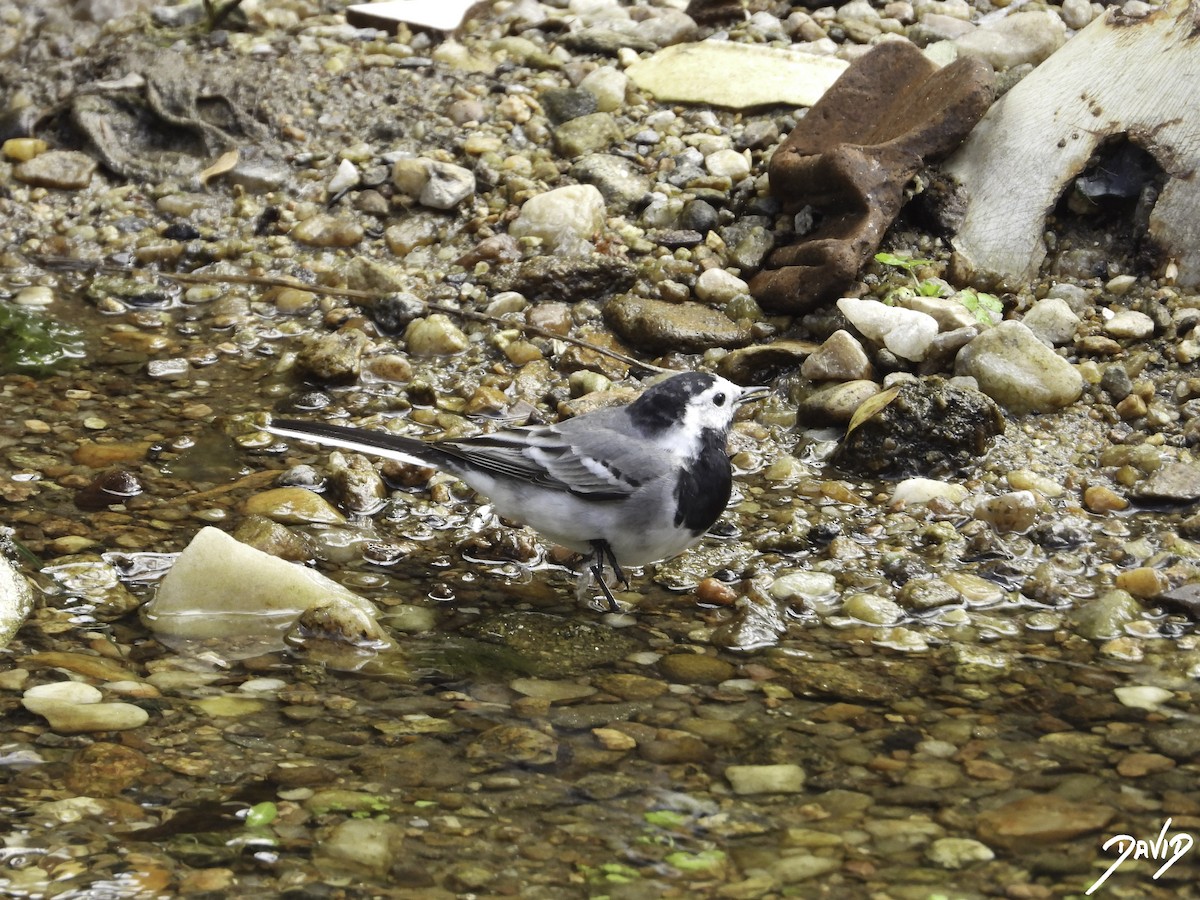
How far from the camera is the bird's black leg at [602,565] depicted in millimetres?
5375

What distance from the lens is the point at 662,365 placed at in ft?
23.4

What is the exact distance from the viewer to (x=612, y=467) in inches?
213

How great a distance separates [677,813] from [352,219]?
18.0ft

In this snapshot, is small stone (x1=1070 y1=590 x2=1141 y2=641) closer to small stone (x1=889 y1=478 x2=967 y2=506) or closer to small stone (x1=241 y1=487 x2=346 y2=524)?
small stone (x1=889 y1=478 x2=967 y2=506)

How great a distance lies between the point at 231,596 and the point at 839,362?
3330mm

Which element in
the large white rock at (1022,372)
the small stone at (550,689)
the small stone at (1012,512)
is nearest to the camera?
the small stone at (550,689)

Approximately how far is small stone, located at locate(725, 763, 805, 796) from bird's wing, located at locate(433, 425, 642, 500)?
1.60 m

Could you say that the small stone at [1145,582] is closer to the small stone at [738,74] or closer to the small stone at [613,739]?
the small stone at [613,739]

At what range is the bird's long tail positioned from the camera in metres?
5.51

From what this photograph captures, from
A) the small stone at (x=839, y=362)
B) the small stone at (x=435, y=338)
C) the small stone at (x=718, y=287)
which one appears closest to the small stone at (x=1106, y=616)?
the small stone at (x=839, y=362)

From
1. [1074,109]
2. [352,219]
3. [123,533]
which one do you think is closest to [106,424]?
[123,533]

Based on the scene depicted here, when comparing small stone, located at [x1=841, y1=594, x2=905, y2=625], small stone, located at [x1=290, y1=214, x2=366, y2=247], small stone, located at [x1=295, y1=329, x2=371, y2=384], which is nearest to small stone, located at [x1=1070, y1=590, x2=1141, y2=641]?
small stone, located at [x1=841, y1=594, x2=905, y2=625]

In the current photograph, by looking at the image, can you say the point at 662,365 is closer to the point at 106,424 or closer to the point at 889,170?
the point at 889,170

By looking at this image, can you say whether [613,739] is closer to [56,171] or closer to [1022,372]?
[1022,372]
